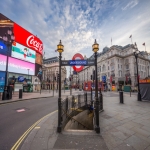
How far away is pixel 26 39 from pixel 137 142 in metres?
36.8

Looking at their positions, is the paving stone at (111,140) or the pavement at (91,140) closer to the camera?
the pavement at (91,140)

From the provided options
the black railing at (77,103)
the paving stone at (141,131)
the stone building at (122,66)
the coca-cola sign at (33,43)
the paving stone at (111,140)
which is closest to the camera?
the paving stone at (111,140)

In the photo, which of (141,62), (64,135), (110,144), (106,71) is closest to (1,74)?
(64,135)

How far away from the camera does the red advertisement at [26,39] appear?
92.7ft

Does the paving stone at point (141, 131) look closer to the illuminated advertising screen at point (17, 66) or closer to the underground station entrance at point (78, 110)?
the underground station entrance at point (78, 110)

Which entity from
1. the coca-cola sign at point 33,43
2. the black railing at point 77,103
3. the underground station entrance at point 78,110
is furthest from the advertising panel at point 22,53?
the underground station entrance at point 78,110

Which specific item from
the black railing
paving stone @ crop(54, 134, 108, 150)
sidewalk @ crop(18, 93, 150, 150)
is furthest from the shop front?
paving stone @ crop(54, 134, 108, 150)

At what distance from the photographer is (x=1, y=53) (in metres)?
24.2

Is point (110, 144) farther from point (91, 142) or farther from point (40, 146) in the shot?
point (40, 146)

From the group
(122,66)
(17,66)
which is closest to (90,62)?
(17,66)

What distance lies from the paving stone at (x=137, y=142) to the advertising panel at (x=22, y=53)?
106ft

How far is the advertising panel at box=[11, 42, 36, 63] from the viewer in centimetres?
2738

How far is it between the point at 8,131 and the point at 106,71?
61.2 m

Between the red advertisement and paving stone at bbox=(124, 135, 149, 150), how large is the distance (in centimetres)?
3431
